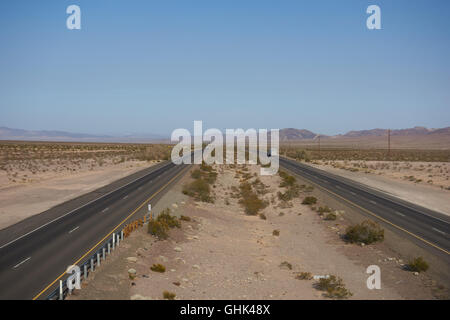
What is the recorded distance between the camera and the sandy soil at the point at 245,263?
14.4m

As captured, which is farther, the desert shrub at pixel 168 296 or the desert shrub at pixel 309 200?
the desert shrub at pixel 309 200

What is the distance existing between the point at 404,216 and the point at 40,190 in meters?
38.2

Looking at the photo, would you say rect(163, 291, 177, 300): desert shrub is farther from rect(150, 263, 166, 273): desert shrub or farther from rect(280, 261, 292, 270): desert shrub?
rect(280, 261, 292, 270): desert shrub

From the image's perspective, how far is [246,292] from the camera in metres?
14.7

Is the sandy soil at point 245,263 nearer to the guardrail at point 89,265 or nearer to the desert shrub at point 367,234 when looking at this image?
the guardrail at point 89,265

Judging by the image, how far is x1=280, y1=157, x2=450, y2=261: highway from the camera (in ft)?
69.9

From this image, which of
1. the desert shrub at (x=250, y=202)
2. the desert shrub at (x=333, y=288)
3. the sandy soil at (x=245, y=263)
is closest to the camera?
the desert shrub at (x=333, y=288)

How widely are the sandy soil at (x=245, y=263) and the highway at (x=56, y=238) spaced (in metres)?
1.88

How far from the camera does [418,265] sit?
16984mm

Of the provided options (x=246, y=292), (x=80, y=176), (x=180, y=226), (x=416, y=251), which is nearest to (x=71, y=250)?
(x=180, y=226)

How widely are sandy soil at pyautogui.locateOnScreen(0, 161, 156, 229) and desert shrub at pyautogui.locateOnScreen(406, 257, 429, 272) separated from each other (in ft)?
84.7

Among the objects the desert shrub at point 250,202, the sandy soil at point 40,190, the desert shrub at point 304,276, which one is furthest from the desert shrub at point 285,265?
the sandy soil at point 40,190

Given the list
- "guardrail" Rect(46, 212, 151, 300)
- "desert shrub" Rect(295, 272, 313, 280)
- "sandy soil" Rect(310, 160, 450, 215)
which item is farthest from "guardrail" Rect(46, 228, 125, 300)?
"sandy soil" Rect(310, 160, 450, 215)
